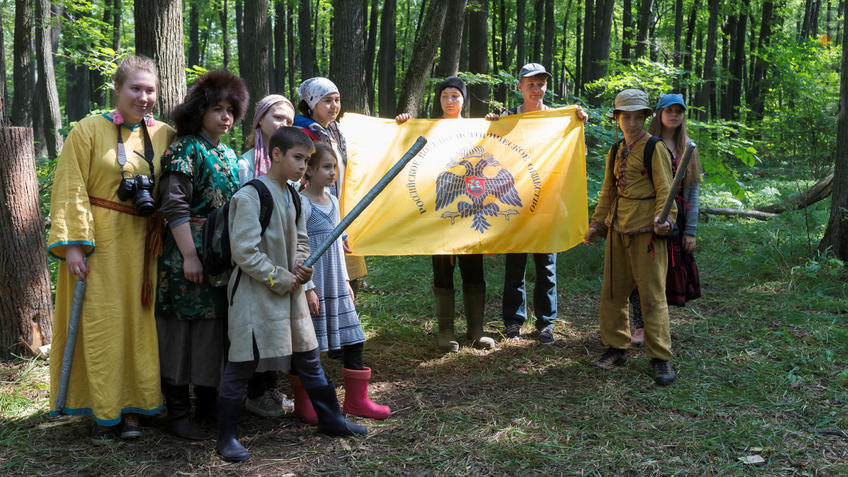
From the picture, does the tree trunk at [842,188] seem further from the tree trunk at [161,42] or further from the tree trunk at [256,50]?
the tree trunk at [256,50]

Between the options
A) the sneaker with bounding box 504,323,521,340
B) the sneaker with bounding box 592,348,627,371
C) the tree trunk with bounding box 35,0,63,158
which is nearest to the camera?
the sneaker with bounding box 592,348,627,371

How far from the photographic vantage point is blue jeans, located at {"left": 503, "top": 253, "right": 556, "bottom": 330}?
5.25m

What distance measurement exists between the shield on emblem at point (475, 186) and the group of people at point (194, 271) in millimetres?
1554

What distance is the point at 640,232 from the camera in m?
4.34

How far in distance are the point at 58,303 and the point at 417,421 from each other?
2.19 m

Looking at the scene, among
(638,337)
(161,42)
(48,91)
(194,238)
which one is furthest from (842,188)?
(48,91)

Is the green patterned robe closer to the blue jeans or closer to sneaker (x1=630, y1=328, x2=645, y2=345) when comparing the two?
the blue jeans

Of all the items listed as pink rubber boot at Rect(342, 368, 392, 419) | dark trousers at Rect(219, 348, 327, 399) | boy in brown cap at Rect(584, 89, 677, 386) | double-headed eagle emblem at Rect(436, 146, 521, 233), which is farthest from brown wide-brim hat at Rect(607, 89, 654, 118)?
dark trousers at Rect(219, 348, 327, 399)

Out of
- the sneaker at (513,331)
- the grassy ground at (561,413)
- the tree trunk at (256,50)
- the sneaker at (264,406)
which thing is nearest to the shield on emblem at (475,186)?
the sneaker at (513,331)

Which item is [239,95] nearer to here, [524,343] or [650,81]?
[524,343]

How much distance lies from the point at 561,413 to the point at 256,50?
9538mm

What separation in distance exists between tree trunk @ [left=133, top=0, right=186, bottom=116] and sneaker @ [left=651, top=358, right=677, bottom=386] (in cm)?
443

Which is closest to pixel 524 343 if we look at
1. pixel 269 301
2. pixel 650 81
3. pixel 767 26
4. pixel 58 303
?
pixel 269 301

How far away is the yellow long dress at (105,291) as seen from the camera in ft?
10.7
